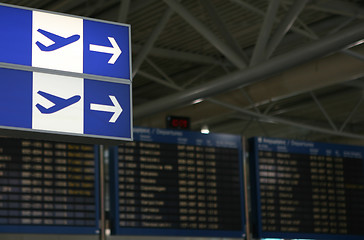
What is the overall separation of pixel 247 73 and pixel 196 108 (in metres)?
6.37

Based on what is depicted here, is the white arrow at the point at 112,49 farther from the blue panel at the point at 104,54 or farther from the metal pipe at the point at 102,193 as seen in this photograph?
the metal pipe at the point at 102,193

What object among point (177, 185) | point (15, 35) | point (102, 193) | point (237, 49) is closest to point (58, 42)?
point (15, 35)

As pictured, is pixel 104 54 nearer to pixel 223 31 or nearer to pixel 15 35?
pixel 15 35

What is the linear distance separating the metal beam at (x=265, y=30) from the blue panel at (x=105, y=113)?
431 cm

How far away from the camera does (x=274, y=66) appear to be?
35.1ft

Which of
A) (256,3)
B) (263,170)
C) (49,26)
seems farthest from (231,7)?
(49,26)

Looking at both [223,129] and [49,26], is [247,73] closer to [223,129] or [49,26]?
[49,26]

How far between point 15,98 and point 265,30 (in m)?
5.16

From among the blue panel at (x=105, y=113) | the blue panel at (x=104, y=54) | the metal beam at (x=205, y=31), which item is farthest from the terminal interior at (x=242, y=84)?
the blue panel at (x=105, y=113)

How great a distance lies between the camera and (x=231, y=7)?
13633 millimetres

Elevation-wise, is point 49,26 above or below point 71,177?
above

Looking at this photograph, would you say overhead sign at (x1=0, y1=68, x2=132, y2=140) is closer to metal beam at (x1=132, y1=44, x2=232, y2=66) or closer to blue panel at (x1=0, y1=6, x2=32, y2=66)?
blue panel at (x1=0, y1=6, x2=32, y2=66)

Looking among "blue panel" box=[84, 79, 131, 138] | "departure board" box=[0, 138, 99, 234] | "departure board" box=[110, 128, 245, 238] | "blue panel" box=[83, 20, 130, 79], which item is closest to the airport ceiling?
"departure board" box=[110, 128, 245, 238]

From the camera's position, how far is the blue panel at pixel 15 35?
246 inches
